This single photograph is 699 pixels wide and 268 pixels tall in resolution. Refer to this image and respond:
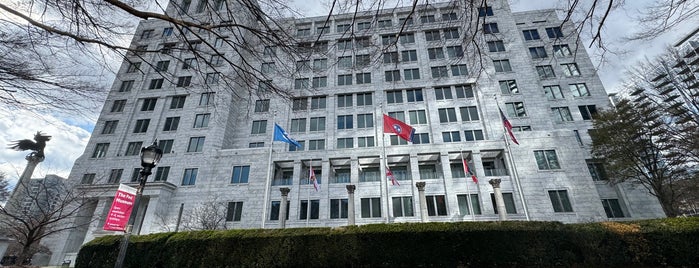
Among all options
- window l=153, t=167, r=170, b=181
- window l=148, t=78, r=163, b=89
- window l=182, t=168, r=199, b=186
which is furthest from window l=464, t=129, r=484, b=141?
window l=148, t=78, r=163, b=89

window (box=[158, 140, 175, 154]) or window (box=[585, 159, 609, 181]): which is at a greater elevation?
window (box=[158, 140, 175, 154])

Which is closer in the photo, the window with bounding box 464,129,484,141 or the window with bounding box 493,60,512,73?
the window with bounding box 464,129,484,141

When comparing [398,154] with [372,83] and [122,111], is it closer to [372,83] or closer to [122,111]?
[372,83]

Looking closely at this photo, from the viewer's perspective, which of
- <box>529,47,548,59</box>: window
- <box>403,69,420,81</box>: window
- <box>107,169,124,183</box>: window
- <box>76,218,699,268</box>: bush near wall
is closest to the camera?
<box>76,218,699,268</box>: bush near wall

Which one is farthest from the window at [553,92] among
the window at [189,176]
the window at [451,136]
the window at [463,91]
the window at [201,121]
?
the window at [189,176]

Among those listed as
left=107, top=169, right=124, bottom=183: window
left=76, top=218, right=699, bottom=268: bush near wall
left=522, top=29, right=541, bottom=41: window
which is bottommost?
left=76, top=218, right=699, bottom=268: bush near wall

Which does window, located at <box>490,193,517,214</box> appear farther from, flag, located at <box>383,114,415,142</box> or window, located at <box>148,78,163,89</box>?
window, located at <box>148,78,163,89</box>

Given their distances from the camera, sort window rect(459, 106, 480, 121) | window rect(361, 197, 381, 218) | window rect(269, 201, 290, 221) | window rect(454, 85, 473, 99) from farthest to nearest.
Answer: window rect(454, 85, 473, 99)
window rect(459, 106, 480, 121)
window rect(269, 201, 290, 221)
window rect(361, 197, 381, 218)

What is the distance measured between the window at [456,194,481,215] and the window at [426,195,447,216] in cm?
140

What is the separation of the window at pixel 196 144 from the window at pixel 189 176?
8.04 feet

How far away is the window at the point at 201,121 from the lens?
105 ft

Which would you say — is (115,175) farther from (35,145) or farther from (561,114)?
(561,114)

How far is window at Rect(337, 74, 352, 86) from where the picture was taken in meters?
36.0

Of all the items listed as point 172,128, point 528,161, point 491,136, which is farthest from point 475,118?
point 172,128
